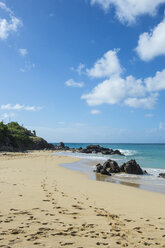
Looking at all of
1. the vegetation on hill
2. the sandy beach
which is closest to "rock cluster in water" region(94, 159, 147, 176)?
the sandy beach

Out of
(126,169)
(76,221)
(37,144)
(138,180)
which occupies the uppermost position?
(76,221)

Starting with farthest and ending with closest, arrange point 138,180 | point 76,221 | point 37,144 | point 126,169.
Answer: point 37,144
point 126,169
point 138,180
point 76,221

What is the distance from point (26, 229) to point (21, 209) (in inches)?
67.5

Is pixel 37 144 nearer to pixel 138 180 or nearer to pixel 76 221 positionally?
pixel 138 180

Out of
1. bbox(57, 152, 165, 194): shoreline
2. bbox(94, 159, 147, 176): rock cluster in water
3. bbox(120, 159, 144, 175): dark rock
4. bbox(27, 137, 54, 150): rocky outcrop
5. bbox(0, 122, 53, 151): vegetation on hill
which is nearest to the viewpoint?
bbox(57, 152, 165, 194): shoreline

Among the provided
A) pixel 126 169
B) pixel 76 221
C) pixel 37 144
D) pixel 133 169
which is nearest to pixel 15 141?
pixel 37 144

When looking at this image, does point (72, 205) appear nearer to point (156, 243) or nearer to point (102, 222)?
point (102, 222)

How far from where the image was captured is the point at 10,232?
4824mm

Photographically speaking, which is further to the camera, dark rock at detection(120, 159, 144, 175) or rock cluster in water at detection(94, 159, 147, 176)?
dark rock at detection(120, 159, 144, 175)

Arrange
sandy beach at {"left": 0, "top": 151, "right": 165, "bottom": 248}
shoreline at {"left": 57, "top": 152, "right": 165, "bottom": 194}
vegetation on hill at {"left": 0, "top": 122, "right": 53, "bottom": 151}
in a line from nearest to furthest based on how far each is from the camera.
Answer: sandy beach at {"left": 0, "top": 151, "right": 165, "bottom": 248}
shoreline at {"left": 57, "top": 152, "right": 165, "bottom": 194}
vegetation on hill at {"left": 0, "top": 122, "right": 53, "bottom": 151}

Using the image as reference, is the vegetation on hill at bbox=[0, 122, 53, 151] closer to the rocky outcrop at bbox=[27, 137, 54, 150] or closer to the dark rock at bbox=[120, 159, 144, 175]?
the rocky outcrop at bbox=[27, 137, 54, 150]

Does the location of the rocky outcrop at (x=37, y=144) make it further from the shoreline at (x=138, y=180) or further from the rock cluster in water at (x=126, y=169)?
the shoreline at (x=138, y=180)

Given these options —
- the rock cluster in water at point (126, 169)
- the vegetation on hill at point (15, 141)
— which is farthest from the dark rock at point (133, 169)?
the vegetation on hill at point (15, 141)

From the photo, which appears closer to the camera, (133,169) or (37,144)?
(133,169)
